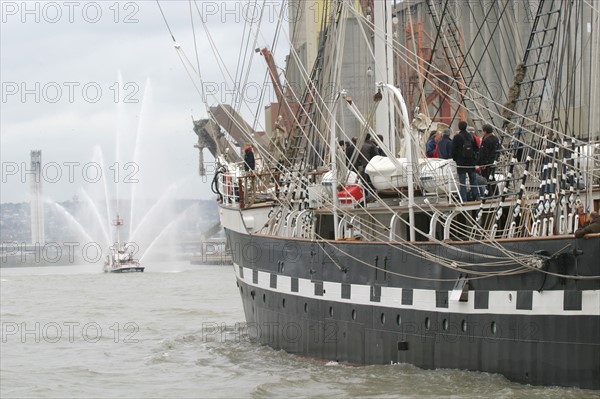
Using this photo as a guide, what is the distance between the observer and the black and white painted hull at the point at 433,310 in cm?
1841

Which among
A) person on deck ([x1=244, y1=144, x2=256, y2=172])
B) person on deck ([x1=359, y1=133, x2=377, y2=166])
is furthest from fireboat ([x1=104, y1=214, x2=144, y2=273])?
person on deck ([x1=359, y1=133, x2=377, y2=166])

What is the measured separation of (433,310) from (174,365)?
25.7 ft

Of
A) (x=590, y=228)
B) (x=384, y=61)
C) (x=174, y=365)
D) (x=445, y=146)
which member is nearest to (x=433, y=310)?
(x=590, y=228)

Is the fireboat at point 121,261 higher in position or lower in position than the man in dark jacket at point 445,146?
lower

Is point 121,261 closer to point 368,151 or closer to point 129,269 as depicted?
point 129,269

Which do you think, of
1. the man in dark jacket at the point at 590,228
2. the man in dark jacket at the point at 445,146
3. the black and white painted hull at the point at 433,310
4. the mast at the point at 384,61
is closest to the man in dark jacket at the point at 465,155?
the man in dark jacket at the point at 445,146

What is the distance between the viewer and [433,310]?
68.2 feet

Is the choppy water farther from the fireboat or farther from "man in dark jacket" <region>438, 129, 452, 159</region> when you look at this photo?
the fireboat

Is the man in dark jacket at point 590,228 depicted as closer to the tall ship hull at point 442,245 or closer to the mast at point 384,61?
the tall ship hull at point 442,245

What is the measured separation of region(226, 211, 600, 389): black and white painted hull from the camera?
18.4 m

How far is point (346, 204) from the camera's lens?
81.0 feet

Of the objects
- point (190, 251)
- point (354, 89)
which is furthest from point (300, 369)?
point (190, 251)

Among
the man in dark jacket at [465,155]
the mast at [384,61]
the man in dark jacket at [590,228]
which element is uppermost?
the mast at [384,61]

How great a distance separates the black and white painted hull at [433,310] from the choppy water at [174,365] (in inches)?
12.1
